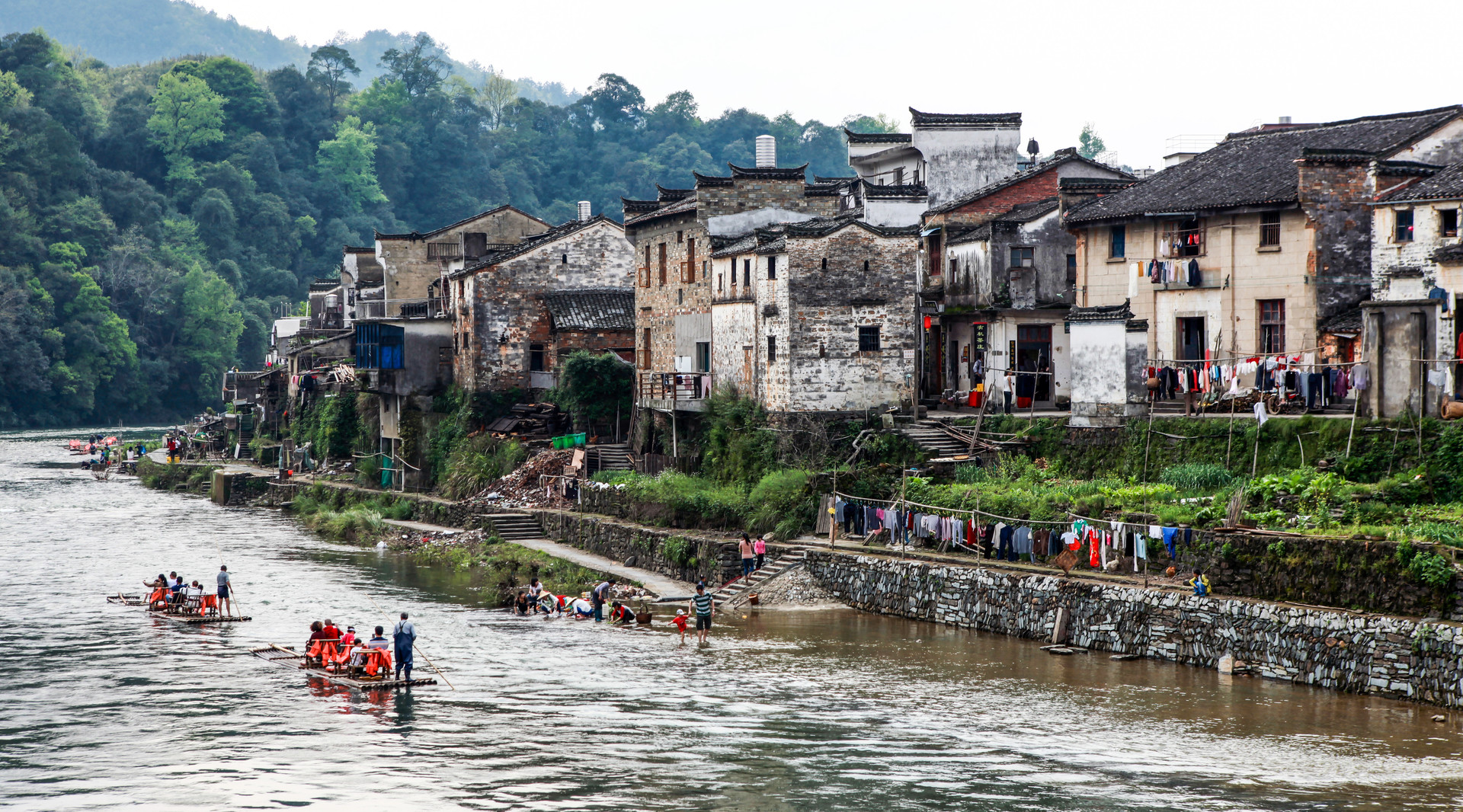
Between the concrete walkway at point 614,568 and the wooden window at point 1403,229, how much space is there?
65.6 feet

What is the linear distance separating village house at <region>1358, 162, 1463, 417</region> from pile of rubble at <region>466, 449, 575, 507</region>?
2853 centimetres

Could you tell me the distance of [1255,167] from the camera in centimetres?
4372

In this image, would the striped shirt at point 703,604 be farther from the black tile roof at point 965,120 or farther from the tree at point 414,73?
the tree at point 414,73

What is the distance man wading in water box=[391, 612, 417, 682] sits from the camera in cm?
3083

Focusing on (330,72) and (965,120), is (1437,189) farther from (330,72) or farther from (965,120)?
(330,72)

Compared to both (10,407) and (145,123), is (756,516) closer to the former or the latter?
(10,407)

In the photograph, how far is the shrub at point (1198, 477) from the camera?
35.8m

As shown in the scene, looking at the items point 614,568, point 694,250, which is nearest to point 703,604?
point 614,568

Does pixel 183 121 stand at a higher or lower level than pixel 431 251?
higher

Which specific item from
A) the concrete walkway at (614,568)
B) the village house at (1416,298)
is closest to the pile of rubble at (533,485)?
→ the concrete walkway at (614,568)

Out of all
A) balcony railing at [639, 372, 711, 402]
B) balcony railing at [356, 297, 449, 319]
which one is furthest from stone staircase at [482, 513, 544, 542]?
balcony railing at [356, 297, 449, 319]

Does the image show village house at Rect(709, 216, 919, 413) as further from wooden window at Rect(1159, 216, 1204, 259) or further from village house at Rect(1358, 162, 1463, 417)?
village house at Rect(1358, 162, 1463, 417)

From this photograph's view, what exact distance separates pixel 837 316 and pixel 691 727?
2095 cm

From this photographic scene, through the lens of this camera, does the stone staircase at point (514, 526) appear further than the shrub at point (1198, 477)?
Yes
